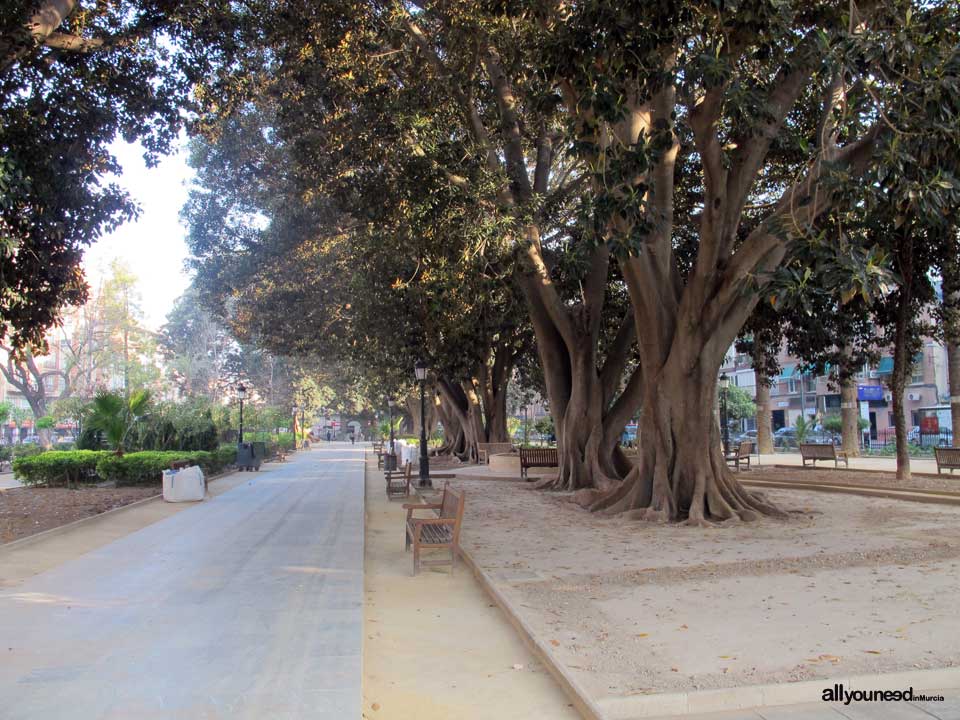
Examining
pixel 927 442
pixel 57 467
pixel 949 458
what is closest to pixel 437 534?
pixel 949 458

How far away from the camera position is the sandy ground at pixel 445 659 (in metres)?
4.46

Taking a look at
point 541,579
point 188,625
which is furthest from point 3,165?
point 541,579

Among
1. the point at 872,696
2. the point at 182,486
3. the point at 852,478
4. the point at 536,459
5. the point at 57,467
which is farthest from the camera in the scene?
the point at 536,459

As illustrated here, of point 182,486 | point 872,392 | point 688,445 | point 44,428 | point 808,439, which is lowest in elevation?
point 808,439

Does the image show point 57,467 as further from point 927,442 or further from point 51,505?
point 927,442

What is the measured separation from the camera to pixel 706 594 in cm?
695

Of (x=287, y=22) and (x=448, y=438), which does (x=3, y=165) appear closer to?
(x=287, y=22)

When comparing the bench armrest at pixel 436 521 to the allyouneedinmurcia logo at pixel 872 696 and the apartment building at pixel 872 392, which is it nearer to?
the allyouneedinmurcia logo at pixel 872 696

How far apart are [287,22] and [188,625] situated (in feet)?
33.8

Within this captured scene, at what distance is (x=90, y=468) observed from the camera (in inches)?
769

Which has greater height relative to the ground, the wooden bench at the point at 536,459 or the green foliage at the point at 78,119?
the green foliage at the point at 78,119

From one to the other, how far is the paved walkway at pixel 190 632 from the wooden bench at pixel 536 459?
10.5 m

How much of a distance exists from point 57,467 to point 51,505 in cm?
445

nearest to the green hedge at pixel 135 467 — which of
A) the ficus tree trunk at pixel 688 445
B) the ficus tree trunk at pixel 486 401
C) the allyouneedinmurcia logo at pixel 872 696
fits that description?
the ficus tree trunk at pixel 486 401
